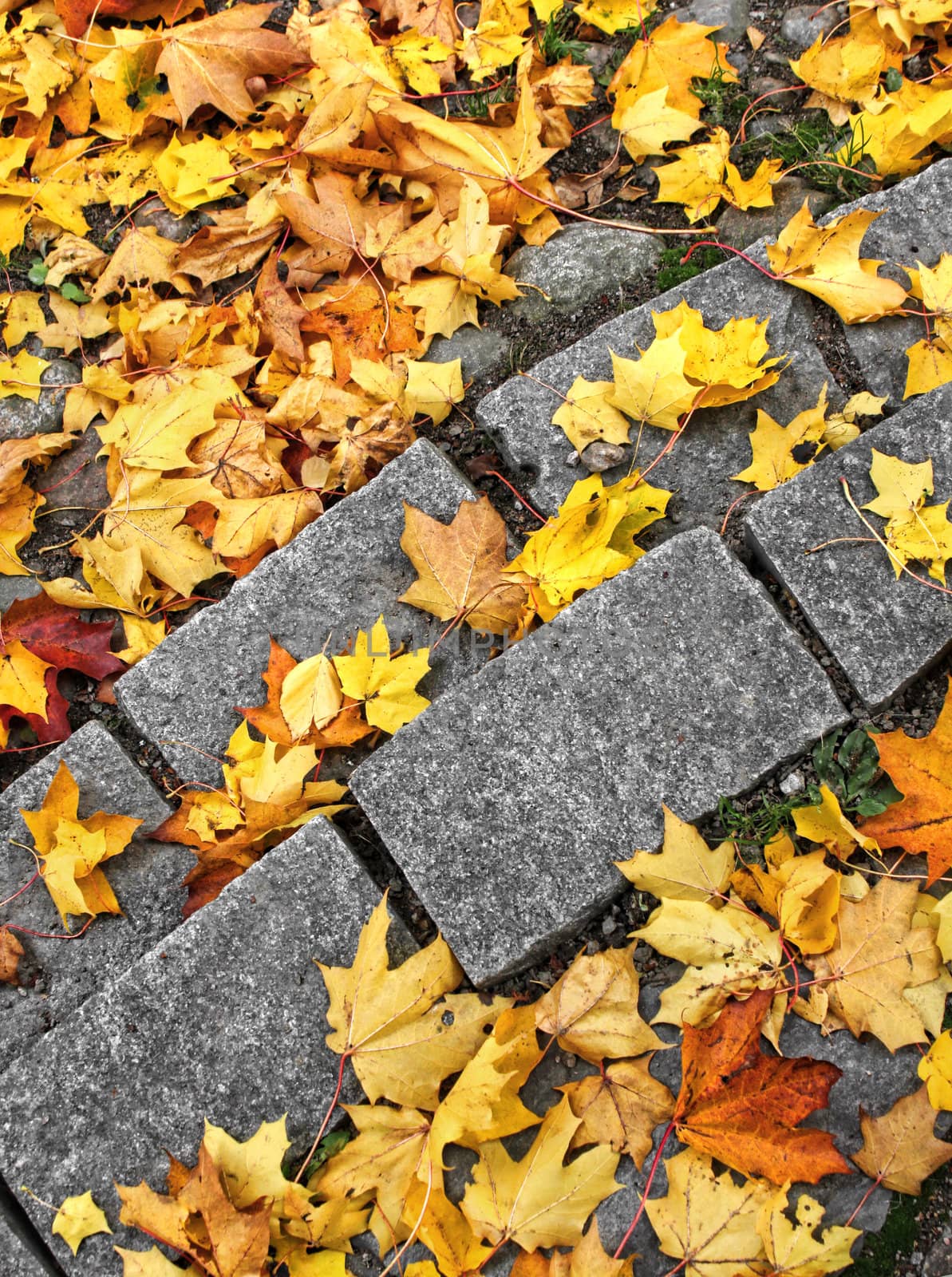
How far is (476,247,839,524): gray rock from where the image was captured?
204 cm

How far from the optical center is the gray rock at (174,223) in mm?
2490

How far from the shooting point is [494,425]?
210cm

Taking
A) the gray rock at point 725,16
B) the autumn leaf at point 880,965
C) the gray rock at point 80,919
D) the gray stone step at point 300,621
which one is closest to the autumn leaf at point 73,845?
the gray rock at point 80,919

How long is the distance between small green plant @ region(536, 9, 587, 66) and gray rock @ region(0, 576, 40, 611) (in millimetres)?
1893

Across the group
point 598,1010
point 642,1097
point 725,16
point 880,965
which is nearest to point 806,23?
point 725,16

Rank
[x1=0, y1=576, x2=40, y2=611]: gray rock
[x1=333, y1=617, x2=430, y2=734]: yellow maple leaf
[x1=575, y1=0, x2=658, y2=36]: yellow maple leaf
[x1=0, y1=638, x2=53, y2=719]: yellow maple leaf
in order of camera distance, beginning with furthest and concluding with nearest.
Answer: [x1=575, y1=0, x2=658, y2=36]: yellow maple leaf
[x1=0, y1=576, x2=40, y2=611]: gray rock
[x1=0, y1=638, x2=53, y2=719]: yellow maple leaf
[x1=333, y1=617, x2=430, y2=734]: yellow maple leaf

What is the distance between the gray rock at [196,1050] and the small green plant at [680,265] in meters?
1.50

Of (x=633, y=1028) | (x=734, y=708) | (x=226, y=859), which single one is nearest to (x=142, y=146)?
(x=226, y=859)

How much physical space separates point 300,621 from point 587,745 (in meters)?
0.69

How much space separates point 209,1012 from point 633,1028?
0.81 m

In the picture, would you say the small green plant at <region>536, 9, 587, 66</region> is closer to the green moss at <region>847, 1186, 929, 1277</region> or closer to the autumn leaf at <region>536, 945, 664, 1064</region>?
the autumn leaf at <region>536, 945, 664, 1064</region>

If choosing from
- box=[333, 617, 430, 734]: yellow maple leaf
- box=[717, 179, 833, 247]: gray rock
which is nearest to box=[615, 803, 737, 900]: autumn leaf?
box=[333, 617, 430, 734]: yellow maple leaf

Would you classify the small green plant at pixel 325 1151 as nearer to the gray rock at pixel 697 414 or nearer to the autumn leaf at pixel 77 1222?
the autumn leaf at pixel 77 1222

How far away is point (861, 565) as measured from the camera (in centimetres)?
185
